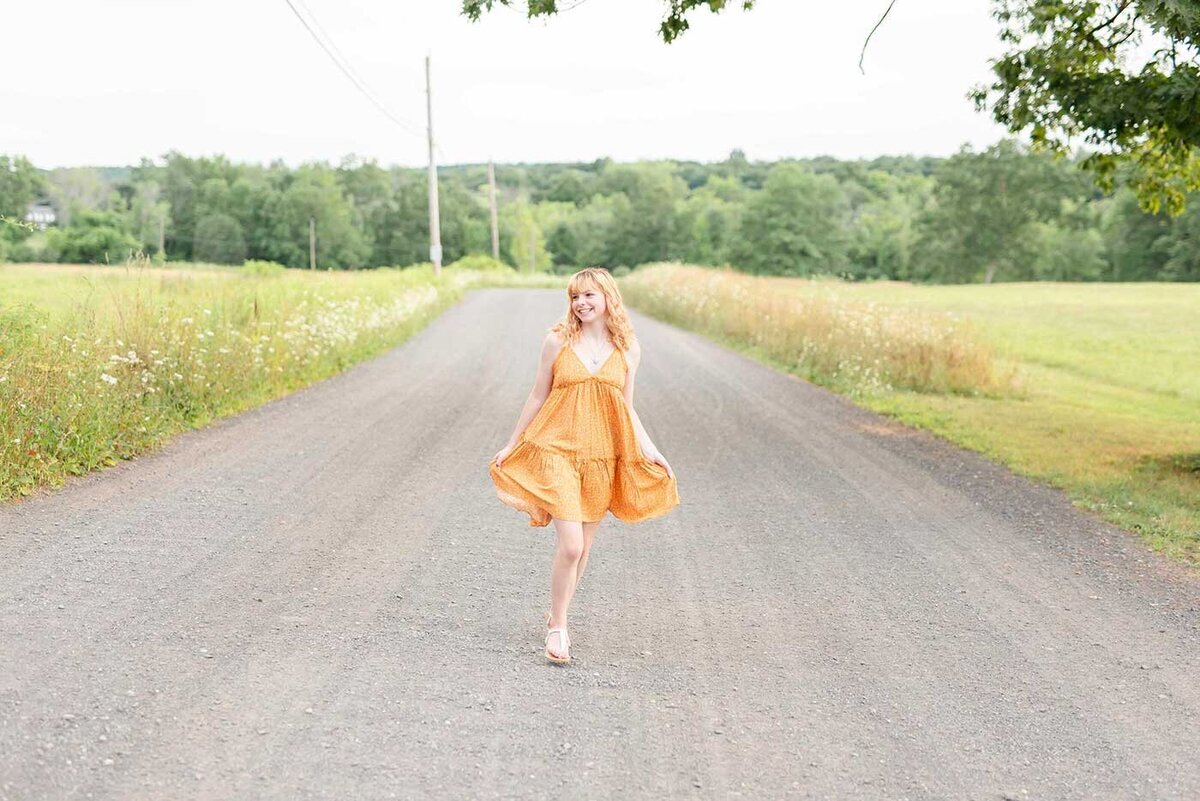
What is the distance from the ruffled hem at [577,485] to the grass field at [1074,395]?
439 centimetres

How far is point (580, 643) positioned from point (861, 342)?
14285 mm

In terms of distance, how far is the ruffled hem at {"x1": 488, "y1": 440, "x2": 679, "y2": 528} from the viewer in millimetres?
5207

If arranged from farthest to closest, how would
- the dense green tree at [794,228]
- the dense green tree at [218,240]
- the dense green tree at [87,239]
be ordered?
the dense green tree at [794,228] → the dense green tree at [218,240] → the dense green tree at [87,239]

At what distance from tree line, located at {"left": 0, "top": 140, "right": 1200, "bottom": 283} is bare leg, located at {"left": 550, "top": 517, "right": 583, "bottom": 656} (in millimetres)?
55406

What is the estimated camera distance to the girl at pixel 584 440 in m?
5.26

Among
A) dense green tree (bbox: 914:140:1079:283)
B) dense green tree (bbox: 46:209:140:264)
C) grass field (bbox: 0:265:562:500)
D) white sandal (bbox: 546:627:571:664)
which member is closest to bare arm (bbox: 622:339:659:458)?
white sandal (bbox: 546:627:571:664)

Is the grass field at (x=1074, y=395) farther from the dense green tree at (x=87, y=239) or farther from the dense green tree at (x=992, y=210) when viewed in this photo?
the dense green tree at (x=992, y=210)

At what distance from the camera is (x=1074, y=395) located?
20.2m

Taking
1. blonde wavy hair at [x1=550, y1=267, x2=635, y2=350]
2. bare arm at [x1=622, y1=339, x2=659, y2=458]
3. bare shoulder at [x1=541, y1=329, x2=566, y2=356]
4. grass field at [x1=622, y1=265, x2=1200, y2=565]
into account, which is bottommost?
Result: grass field at [x1=622, y1=265, x2=1200, y2=565]

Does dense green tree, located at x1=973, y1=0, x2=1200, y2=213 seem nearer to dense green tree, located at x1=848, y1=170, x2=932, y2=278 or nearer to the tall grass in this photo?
the tall grass

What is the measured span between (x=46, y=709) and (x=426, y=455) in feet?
20.7

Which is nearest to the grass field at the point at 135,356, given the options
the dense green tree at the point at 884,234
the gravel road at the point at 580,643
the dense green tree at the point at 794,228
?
the gravel road at the point at 580,643

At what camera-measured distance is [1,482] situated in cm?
804

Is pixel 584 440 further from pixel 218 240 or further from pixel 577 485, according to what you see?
pixel 218 240
